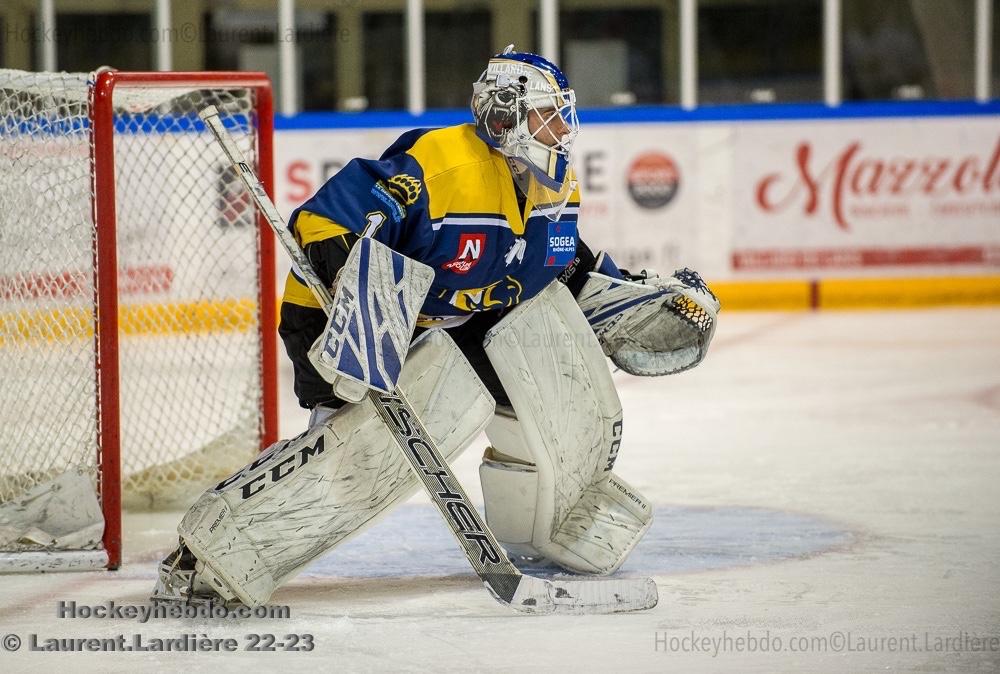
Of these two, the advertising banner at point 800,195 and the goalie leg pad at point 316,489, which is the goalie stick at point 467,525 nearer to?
Result: the goalie leg pad at point 316,489

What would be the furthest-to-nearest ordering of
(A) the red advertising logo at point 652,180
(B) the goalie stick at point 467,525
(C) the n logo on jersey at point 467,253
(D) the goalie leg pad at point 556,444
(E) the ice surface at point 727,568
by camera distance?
(A) the red advertising logo at point 652,180 < (D) the goalie leg pad at point 556,444 < (C) the n logo on jersey at point 467,253 < (B) the goalie stick at point 467,525 < (E) the ice surface at point 727,568

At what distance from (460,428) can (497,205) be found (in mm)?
406

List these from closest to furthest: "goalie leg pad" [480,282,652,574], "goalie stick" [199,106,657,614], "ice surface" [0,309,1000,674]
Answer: "ice surface" [0,309,1000,674] → "goalie stick" [199,106,657,614] → "goalie leg pad" [480,282,652,574]

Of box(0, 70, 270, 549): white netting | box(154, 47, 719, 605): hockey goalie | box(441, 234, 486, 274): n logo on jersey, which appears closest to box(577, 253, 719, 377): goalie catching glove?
box(154, 47, 719, 605): hockey goalie

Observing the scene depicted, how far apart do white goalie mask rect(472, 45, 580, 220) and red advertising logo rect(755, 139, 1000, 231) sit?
442cm

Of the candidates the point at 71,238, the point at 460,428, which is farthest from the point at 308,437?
the point at 71,238

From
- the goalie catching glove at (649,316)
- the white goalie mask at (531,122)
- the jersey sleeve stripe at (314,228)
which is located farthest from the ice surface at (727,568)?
the white goalie mask at (531,122)

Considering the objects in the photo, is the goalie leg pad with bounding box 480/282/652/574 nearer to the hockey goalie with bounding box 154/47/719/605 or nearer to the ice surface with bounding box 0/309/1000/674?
the hockey goalie with bounding box 154/47/719/605

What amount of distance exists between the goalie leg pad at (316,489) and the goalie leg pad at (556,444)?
0.16 m

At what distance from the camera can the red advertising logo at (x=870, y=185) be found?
6.98m

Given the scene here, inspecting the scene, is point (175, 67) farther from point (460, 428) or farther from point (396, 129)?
point (460, 428)

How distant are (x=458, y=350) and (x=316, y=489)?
367 millimetres

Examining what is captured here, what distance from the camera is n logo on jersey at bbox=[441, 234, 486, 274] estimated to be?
8.53ft

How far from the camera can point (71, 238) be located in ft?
9.61
